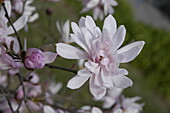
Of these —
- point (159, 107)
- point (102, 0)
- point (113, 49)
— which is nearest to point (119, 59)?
point (113, 49)

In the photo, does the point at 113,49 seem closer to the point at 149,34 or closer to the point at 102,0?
the point at 102,0

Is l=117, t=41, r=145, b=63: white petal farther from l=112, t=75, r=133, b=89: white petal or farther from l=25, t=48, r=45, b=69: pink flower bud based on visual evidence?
l=25, t=48, r=45, b=69: pink flower bud

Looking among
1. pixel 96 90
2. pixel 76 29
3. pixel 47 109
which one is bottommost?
pixel 47 109

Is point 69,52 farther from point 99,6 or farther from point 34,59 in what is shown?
point 99,6

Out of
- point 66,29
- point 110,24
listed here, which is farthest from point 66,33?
point 110,24

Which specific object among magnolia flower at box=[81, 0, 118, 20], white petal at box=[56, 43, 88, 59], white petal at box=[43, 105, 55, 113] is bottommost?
white petal at box=[43, 105, 55, 113]

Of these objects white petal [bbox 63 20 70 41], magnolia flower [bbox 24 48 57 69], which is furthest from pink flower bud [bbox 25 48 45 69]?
white petal [bbox 63 20 70 41]
